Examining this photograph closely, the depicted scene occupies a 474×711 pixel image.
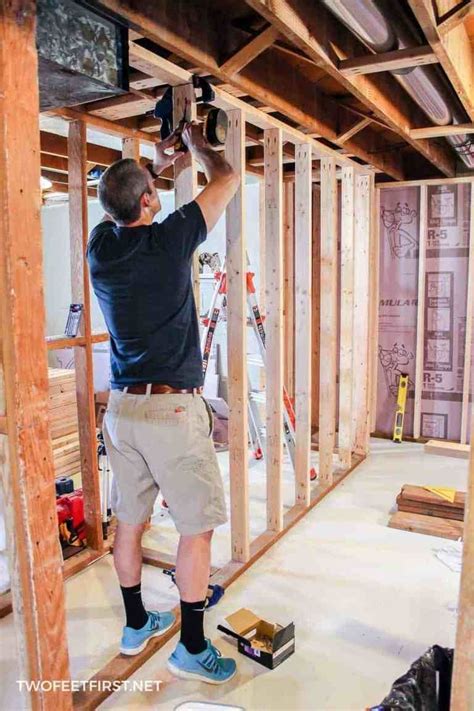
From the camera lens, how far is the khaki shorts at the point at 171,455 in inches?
76.2

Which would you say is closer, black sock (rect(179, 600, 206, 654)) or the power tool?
black sock (rect(179, 600, 206, 654))

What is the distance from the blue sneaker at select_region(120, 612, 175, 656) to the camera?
2.12 metres

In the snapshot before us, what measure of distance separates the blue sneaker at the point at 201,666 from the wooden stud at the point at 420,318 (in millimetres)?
3212

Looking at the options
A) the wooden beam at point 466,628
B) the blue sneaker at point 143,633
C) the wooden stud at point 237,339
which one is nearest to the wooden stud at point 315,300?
the wooden stud at point 237,339

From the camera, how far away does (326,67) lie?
7.18 ft

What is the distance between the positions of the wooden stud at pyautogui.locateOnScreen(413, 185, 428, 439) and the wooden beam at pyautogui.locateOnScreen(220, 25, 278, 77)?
2795 mm

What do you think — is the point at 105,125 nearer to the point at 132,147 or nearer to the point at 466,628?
the point at 132,147

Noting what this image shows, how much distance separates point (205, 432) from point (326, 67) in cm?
146

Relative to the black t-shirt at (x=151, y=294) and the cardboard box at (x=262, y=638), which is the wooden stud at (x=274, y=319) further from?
the black t-shirt at (x=151, y=294)

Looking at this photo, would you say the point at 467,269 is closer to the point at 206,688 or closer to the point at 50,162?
the point at 50,162

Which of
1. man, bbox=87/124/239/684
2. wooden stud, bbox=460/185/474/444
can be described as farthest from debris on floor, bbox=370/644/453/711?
wooden stud, bbox=460/185/474/444

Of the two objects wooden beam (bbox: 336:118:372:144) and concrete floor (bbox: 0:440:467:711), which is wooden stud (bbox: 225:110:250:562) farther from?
wooden beam (bbox: 336:118:372:144)

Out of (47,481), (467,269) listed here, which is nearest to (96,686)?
(47,481)

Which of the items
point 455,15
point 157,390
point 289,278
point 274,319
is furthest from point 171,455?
point 289,278
